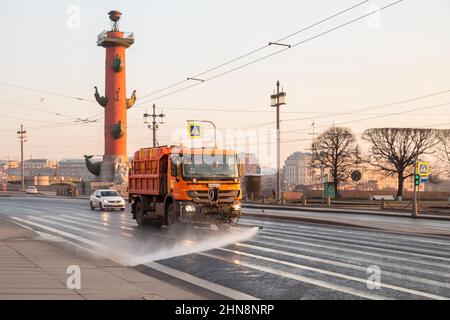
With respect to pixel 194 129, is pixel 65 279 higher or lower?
lower

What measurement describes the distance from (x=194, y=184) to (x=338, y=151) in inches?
2421

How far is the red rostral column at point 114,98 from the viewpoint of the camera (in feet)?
248

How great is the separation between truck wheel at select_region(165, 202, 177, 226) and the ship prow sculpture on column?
181 ft

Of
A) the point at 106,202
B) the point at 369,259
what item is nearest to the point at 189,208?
the point at 369,259

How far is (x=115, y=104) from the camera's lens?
75.9 metres

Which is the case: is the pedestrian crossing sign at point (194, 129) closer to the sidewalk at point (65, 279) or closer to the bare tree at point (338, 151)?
the sidewalk at point (65, 279)

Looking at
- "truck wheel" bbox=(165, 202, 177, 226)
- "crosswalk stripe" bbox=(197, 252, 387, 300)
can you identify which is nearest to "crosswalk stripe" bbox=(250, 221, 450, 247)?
"truck wheel" bbox=(165, 202, 177, 226)

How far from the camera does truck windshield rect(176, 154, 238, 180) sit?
70.5 ft

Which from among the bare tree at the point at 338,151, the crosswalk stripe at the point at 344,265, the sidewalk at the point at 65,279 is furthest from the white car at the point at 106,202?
the bare tree at the point at 338,151

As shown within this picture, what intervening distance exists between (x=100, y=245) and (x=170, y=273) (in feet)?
19.7

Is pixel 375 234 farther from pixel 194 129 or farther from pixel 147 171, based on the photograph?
pixel 194 129
